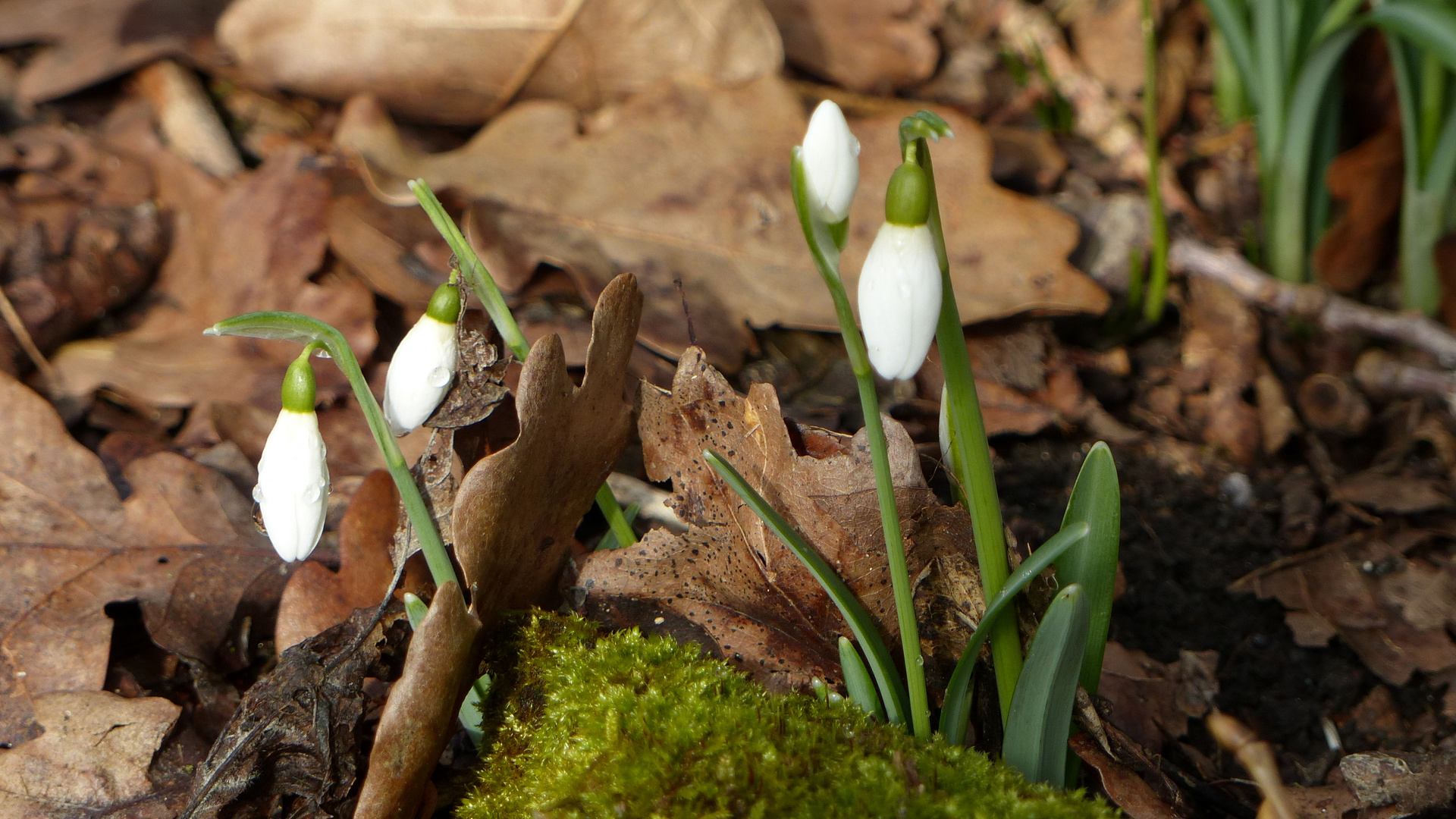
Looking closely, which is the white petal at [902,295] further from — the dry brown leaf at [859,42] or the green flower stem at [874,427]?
the dry brown leaf at [859,42]

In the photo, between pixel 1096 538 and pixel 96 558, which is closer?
pixel 1096 538

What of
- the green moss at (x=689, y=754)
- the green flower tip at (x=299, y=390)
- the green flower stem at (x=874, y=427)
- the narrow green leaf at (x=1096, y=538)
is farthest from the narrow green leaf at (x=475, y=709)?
the narrow green leaf at (x=1096, y=538)

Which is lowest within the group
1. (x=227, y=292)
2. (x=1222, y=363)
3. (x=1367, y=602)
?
(x=227, y=292)

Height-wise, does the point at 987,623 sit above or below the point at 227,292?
above

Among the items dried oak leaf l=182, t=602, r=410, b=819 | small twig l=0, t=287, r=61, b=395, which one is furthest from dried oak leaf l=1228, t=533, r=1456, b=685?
small twig l=0, t=287, r=61, b=395

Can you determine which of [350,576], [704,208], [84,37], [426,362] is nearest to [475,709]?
[350,576]

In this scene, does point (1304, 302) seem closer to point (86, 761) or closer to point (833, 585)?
point (833, 585)

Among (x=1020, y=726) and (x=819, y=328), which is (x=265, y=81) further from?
(x=1020, y=726)

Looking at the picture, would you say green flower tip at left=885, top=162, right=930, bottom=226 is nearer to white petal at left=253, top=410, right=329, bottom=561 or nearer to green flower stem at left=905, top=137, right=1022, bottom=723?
green flower stem at left=905, top=137, right=1022, bottom=723
